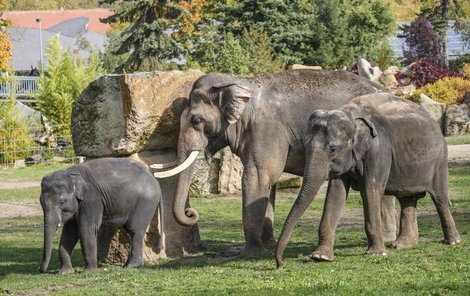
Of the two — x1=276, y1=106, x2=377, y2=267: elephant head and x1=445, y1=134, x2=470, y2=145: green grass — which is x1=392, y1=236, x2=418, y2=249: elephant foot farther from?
x1=445, y1=134, x2=470, y2=145: green grass

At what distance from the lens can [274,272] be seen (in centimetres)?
1043

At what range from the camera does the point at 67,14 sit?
101m

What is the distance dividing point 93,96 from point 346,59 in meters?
37.1

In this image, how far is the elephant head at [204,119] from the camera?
12367 millimetres

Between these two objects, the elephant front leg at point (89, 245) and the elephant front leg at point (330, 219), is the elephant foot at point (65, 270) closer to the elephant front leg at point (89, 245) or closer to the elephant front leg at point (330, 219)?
the elephant front leg at point (89, 245)

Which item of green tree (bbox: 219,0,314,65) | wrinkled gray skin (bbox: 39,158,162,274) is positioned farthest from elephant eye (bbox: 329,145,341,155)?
green tree (bbox: 219,0,314,65)

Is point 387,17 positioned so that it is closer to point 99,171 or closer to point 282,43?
point 282,43

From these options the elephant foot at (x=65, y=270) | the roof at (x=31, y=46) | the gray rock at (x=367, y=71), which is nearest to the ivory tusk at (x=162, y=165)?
the elephant foot at (x=65, y=270)

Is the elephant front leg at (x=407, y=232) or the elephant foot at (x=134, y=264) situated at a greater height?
the elephant front leg at (x=407, y=232)

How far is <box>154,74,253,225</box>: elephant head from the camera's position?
12367mm

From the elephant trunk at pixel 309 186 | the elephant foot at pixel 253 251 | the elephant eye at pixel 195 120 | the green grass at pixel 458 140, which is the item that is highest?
the elephant eye at pixel 195 120

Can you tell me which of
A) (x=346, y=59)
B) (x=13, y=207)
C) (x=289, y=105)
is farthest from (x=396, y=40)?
(x=289, y=105)

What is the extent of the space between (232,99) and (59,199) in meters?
2.27

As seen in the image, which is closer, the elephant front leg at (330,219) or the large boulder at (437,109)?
the elephant front leg at (330,219)
